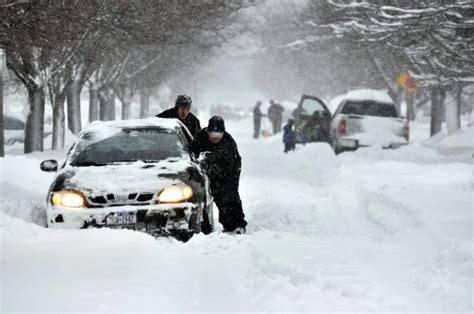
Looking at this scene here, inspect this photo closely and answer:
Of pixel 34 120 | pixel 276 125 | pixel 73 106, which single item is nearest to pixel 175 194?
pixel 34 120

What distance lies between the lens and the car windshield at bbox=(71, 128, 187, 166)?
733cm

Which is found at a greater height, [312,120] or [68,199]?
[312,120]

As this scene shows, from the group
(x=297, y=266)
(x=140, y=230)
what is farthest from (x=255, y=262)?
(x=140, y=230)

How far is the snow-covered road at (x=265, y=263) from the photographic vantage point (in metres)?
4.75

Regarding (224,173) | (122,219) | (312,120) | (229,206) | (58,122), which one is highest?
(312,120)

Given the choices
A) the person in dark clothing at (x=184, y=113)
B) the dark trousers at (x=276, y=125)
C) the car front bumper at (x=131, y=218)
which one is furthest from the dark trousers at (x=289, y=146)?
the car front bumper at (x=131, y=218)

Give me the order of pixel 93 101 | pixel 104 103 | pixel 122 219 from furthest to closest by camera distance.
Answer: pixel 104 103 → pixel 93 101 → pixel 122 219

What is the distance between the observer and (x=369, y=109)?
2039cm

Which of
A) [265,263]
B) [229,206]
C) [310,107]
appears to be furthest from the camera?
[310,107]

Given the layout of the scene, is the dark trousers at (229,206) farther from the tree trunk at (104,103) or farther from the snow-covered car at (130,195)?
the tree trunk at (104,103)

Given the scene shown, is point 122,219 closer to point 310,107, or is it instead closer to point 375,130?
point 375,130

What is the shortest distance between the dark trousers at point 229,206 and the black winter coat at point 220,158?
0.18 feet

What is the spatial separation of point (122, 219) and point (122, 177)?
44 centimetres

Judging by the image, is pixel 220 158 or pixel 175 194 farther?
pixel 220 158
